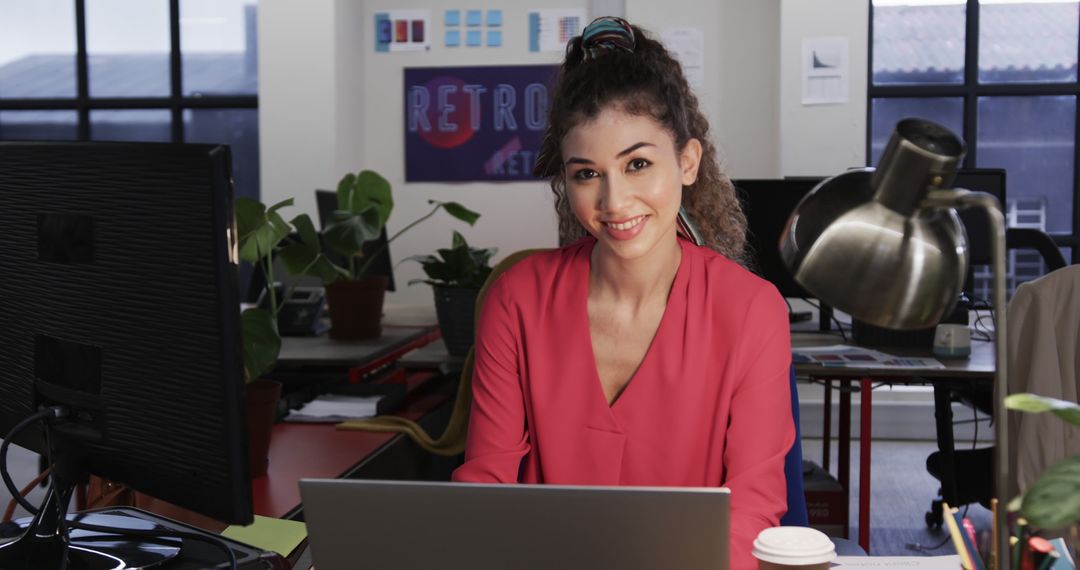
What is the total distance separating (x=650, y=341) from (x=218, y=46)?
181 inches

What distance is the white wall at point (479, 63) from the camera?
16.0 feet

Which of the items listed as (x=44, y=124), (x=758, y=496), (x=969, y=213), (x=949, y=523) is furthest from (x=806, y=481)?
(x=44, y=124)

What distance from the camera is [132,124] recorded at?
5.63m

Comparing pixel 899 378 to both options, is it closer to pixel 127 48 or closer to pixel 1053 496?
pixel 1053 496

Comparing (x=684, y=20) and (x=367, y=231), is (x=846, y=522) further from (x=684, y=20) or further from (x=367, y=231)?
(x=684, y=20)

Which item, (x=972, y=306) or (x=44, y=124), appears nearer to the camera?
(x=972, y=306)

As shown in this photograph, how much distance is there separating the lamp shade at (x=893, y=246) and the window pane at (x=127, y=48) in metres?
5.37

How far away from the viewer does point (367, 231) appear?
2.67 m

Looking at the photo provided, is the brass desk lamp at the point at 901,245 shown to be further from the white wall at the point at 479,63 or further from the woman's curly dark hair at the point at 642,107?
the white wall at the point at 479,63

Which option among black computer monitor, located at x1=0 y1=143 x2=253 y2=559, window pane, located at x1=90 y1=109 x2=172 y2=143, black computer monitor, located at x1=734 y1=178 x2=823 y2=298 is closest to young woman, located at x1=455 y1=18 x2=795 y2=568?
black computer monitor, located at x1=0 y1=143 x2=253 y2=559

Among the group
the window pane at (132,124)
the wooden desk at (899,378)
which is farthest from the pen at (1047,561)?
the window pane at (132,124)

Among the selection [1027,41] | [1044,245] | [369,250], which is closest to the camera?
[1044,245]

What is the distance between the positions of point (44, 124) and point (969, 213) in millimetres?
4816

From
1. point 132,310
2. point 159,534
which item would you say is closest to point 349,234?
point 159,534
